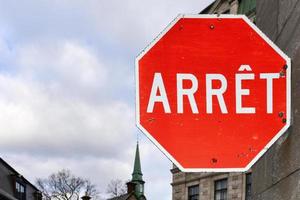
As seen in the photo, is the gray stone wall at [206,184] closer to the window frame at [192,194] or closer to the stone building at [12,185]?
the window frame at [192,194]

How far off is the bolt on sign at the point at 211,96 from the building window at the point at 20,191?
3554 cm

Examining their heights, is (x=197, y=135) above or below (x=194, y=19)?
below

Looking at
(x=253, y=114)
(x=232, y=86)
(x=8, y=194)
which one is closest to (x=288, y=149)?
(x=253, y=114)

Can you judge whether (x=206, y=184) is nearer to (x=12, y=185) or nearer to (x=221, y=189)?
(x=221, y=189)

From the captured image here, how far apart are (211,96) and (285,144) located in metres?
0.49

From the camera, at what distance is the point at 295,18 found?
2.40 metres

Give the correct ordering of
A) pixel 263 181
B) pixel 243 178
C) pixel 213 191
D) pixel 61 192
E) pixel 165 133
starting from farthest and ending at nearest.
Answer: pixel 61 192, pixel 213 191, pixel 243 178, pixel 263 181, pixel 165 133

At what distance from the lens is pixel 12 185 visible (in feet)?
115

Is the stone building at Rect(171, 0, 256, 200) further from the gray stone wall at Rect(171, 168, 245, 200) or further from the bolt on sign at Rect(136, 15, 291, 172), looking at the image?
the bolt on sign at Rect(136, 15, 291, 172)

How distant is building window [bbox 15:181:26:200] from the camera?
1413 inches

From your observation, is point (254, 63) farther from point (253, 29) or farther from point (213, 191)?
point (213, 191)

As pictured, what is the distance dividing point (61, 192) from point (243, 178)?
39.6 meters

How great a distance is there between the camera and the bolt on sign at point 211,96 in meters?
2.17

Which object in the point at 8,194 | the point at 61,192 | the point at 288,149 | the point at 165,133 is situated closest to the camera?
the point at 165,133
